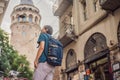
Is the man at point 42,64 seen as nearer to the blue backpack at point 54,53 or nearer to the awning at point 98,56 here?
the blue backpack at point 54,53

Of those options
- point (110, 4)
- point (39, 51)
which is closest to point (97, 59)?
point (110, 4)

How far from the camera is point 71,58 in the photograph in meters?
19.0

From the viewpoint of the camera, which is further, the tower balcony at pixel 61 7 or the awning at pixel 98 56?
the tower balcony at pixel 61 7

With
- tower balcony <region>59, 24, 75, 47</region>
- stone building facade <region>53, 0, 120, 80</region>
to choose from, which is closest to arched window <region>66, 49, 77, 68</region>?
stone building facade <region>53, 0, 120, 80</region>

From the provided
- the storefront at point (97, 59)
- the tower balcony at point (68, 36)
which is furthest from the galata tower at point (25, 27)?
the storefront at point (97, 59)

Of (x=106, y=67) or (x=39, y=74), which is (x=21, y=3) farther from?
(x=39, y=74)

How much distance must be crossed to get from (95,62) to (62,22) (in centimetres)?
719

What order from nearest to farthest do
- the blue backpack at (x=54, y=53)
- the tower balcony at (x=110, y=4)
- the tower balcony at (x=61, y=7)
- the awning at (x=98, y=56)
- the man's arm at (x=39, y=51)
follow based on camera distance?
the man's arm at (x=39, y=51) → the blue backpack at (x=54, y=53) → the tower balcony at (x=110, y=4) → the awning at (x=98, y=56) → the tower balcony at (x=61, y=7)

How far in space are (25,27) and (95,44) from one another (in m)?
45.5

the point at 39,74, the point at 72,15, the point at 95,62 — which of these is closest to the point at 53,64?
the point at 39,74

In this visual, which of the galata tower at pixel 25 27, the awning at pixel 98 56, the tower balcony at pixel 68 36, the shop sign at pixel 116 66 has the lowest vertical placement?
the shop sign at pixel 116 66

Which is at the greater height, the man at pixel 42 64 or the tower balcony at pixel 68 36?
the tower balcony at pixel 68 36

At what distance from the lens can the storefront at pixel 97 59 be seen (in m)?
14.1

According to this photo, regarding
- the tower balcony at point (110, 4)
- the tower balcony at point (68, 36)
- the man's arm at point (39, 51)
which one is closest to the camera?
the man's arm at point (39, 51)
